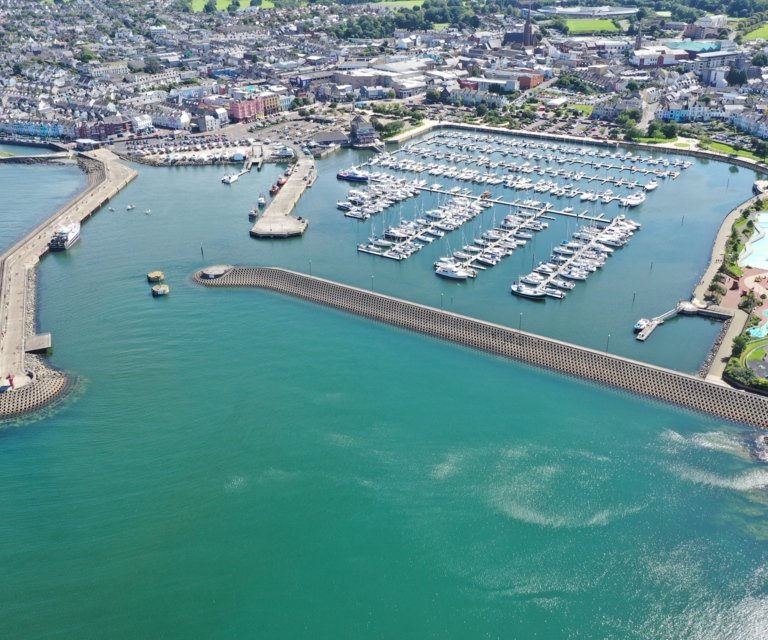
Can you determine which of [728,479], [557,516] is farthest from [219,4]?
[728,479]

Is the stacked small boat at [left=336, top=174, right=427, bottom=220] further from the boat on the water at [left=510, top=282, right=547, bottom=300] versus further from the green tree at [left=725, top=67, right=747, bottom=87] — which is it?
the green tree at [left=725, top=67, right=747, bottom=87]

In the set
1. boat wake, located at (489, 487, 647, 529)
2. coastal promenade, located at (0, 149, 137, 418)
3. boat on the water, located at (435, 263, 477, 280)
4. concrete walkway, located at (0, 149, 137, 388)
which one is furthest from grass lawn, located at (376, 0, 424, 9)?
boat wake, located at (489, 487, 647, 529)

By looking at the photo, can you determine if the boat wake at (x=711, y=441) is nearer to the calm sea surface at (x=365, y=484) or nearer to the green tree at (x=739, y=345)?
the calm sea surface at (x=365, y=484)

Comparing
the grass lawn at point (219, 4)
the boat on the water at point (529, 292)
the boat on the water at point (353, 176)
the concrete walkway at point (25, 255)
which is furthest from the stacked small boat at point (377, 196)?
the grass lawn at point (219, 4)

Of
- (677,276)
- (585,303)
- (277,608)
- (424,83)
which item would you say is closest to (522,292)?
(585,303)

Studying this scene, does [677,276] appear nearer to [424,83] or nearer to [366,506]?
[366,506]
